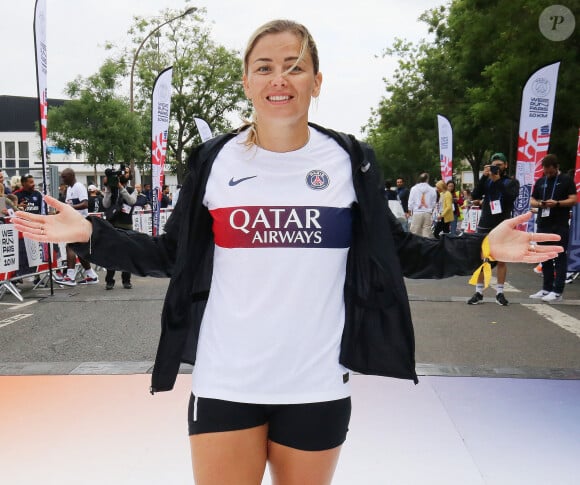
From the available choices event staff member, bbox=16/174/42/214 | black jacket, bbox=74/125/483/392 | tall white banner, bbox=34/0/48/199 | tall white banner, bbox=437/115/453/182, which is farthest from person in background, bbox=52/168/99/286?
tall white banner, bbox=437/115/453/182

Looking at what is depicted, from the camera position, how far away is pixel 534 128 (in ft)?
38.3

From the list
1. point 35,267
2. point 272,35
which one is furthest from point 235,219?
point 35,267

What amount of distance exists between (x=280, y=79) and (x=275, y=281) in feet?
1.87

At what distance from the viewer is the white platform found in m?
3.62

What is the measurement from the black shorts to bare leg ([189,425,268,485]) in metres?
0.02

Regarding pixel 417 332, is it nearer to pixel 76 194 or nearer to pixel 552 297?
pixel 552 297

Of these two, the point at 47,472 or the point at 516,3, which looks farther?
the point at 516,3

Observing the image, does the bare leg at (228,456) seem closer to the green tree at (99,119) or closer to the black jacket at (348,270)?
the black jacket at (348,270)

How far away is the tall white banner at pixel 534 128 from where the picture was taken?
11.5 meters

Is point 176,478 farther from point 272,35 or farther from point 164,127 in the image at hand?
point 164,127

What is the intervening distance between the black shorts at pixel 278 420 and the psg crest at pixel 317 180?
1.95ft

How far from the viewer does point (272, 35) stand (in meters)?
1.90

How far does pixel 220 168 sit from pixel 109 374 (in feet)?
13.2

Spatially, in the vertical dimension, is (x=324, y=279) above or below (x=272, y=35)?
below
